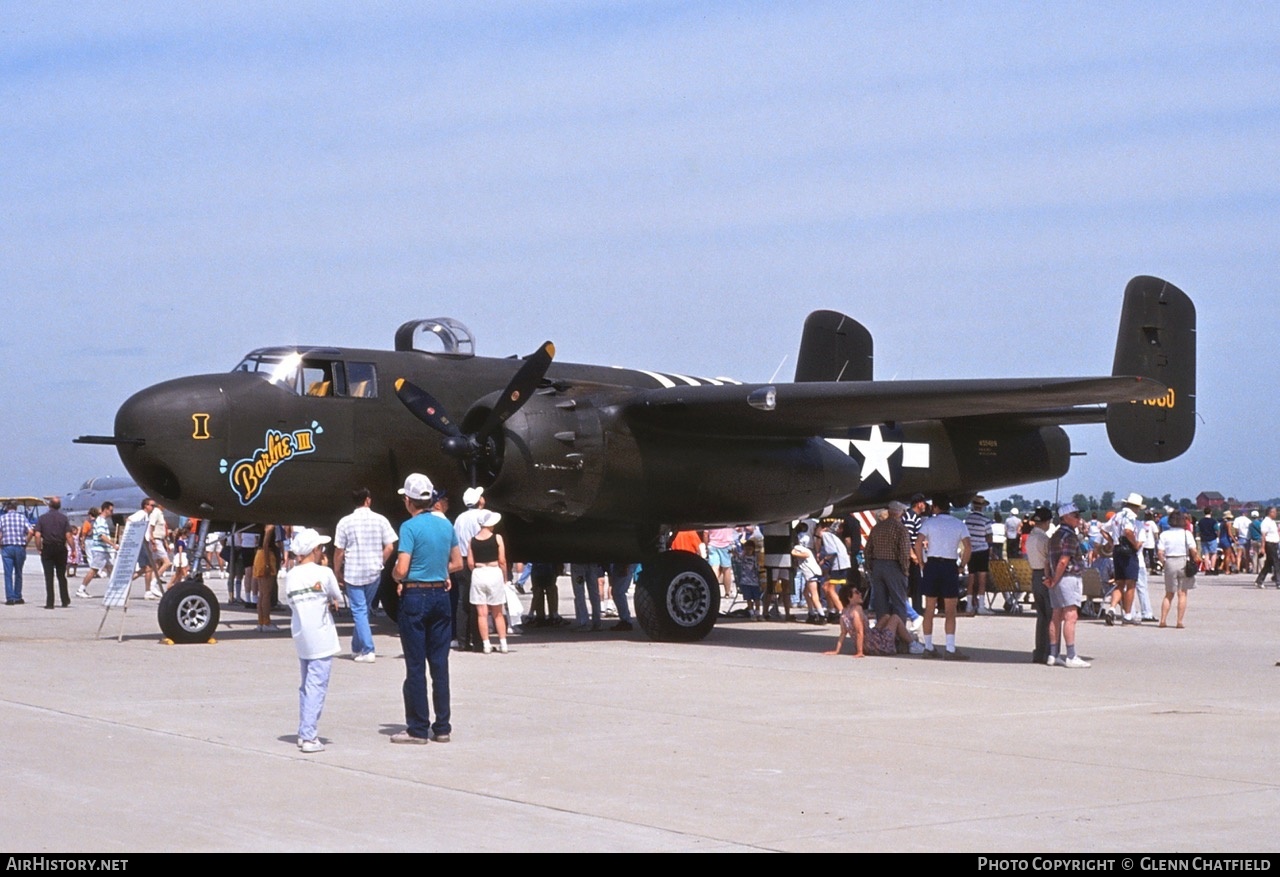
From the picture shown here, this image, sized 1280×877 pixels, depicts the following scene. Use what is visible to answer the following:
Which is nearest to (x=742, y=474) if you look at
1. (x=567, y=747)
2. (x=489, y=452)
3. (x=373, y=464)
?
(x=489, y=452)

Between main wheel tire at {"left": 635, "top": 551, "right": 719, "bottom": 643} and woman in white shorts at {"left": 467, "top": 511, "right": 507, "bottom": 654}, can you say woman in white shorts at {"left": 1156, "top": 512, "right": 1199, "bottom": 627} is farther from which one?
woman in white shorts at {"left": 467, "top": 511, "right": 507, "bottom": 654}

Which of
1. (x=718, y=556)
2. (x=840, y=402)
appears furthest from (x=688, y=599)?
(x=718, y=556)

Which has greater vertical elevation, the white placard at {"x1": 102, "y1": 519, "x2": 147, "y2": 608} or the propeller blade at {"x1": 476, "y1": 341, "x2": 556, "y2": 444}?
the propeller blade at {"x1": 476, "y1": 341, "x2": 556, "y2": 444}

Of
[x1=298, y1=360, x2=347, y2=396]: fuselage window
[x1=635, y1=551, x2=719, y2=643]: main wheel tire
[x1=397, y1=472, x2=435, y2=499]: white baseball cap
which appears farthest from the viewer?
[x1=635, y1=551, x2=719, y2=643]: main wheel tire

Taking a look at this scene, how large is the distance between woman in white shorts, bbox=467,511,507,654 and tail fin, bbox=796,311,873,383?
10166 mm

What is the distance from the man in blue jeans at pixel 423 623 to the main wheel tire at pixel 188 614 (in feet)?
26.2

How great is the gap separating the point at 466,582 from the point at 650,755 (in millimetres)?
7511

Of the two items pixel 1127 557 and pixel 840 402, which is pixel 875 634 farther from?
pixel 1127 557

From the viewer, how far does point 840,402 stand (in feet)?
59.3

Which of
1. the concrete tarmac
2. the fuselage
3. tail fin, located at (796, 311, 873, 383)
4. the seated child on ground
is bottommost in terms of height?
the concrete tarmac

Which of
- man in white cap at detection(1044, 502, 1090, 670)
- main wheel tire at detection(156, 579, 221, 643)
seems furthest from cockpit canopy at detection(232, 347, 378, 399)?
man in white cap at detection(1044, 502, 1090, 670)

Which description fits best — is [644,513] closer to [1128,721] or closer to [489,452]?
[489,452]

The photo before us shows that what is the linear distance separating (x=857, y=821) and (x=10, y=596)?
78.9 ft

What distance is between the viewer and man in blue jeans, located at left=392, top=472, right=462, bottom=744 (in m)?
10.4
